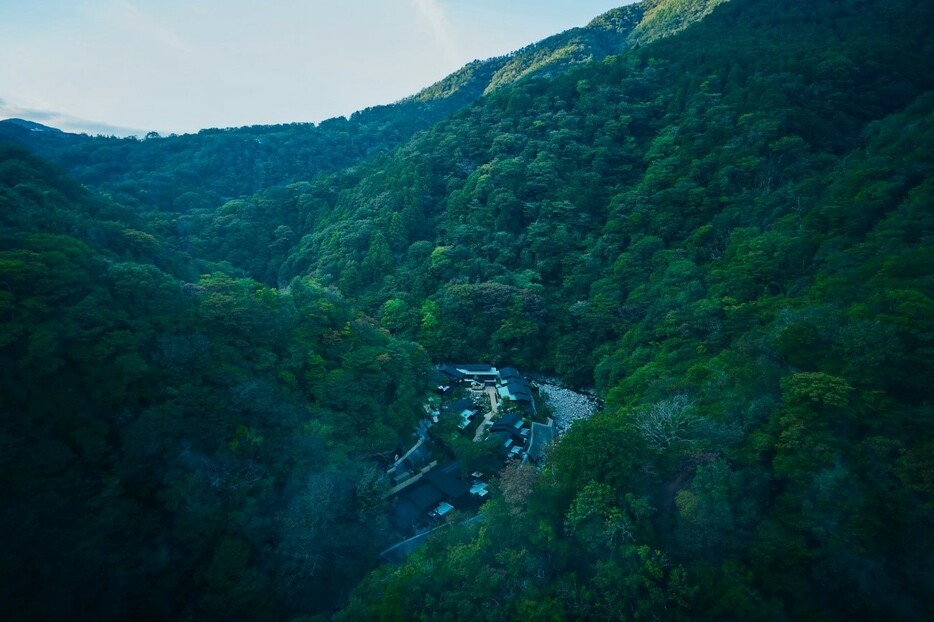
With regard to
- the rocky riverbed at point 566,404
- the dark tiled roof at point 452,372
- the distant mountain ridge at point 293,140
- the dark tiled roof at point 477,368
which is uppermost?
the distant mountain ridge at point 293,140

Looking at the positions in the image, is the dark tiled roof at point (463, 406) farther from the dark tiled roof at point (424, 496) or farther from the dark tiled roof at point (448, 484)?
the dark tiled roof at point (424, 496)

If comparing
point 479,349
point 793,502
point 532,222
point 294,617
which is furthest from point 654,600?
point 532,222

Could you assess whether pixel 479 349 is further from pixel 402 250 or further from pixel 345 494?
pixel 345 494

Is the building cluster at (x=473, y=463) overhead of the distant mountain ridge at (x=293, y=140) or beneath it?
beneath

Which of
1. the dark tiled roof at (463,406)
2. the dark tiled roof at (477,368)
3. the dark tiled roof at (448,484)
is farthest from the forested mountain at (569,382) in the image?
the dark tiled roof at (463,406)

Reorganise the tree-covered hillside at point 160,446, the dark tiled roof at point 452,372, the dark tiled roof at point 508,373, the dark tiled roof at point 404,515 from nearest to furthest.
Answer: the tree-covered hillside at point 160,446, the dark tiled roof at point 404,515, the dark tiled roof at point 508,373, the dark tiled roof at point 452,372

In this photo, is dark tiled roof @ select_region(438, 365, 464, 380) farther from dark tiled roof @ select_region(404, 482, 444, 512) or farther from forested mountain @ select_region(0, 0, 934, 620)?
dark tiled roof @ select_region(404, 482, 444, 512)
